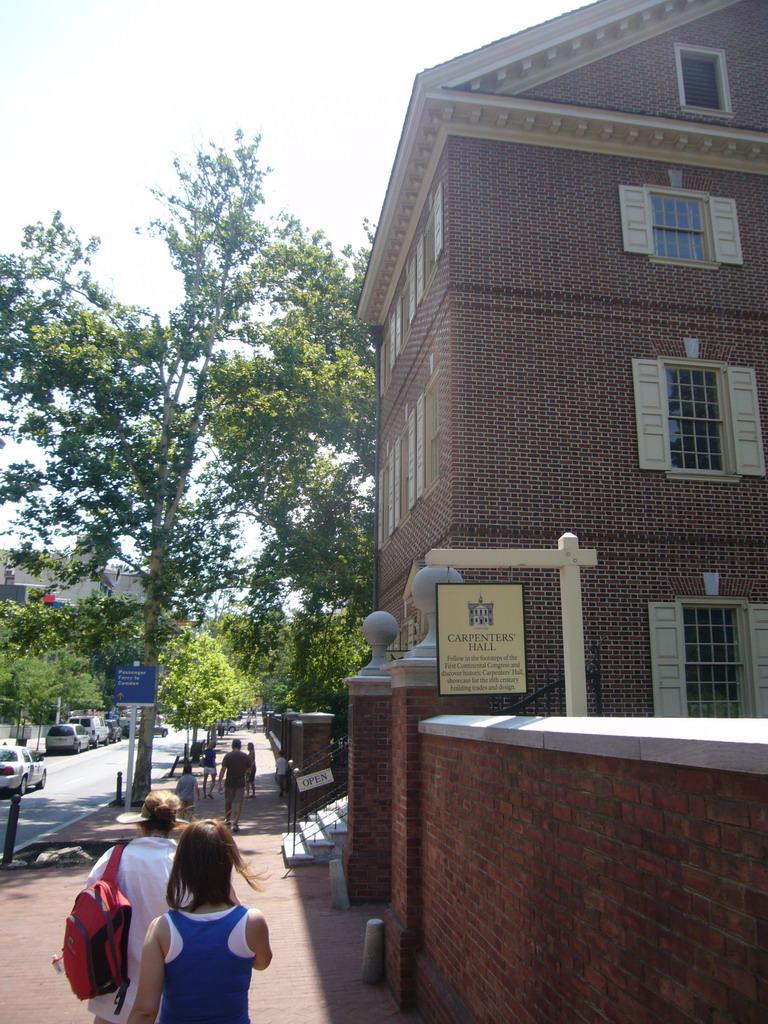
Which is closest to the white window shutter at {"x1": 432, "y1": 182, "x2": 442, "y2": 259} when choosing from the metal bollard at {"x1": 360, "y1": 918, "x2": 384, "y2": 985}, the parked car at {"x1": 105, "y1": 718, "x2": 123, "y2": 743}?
the metal bollard at {"x1": 360, "y1": 918, "x2": 384, "y2": 985}

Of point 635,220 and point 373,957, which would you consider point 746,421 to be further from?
point 373,957

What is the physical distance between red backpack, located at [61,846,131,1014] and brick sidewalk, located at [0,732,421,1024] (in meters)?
3.53

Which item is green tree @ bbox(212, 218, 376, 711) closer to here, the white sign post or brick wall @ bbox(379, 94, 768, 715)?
brick wall @ bbox(379, 94, 768, 715)

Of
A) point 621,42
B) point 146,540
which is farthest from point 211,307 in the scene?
point 621,42

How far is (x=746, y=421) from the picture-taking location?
13078 millimetres

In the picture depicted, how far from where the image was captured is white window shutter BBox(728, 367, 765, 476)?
1292 centimetres

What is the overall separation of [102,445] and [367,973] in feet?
61.6

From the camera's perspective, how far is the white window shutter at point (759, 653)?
40.1 ft

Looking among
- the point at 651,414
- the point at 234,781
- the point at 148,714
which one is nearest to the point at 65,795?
the point at 148,714

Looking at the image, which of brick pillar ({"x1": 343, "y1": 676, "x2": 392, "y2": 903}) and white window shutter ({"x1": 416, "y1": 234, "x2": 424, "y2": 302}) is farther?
white window shutter ({"x1": 416, "y1": 234, "x2": 424, "y2": 302})

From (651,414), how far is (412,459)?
A: 4.74 meters

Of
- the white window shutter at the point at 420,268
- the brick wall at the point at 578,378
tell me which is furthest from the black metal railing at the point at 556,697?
the white window shutter at the point at 420,268

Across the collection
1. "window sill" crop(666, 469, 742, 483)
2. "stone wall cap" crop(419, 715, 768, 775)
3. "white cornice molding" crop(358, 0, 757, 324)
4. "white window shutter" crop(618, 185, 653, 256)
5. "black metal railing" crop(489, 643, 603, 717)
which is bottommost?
"stone wall cap" crop(419, 715, 768, 775)

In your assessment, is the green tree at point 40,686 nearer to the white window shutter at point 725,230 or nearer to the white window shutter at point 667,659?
the white window shutter at point 667,659
